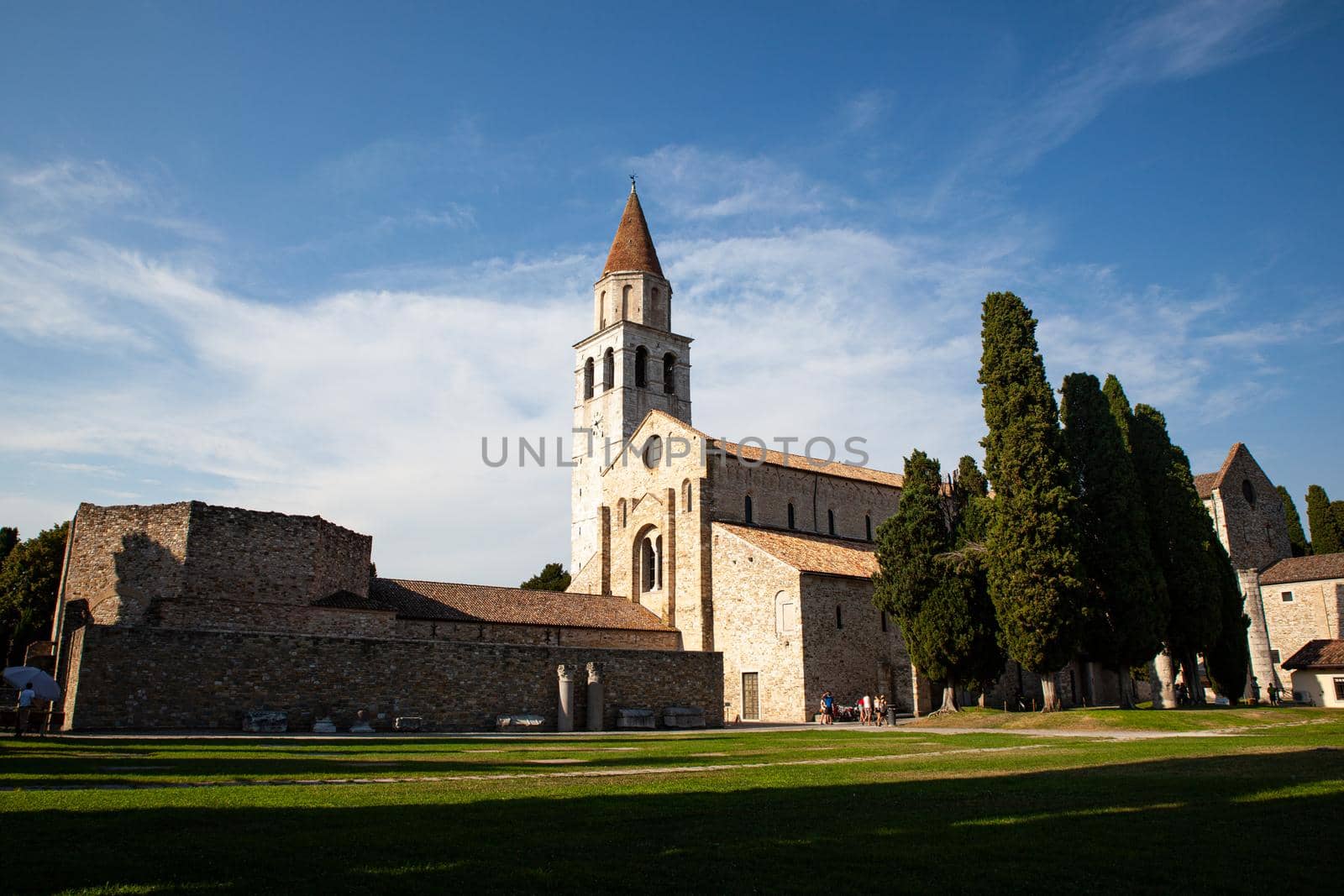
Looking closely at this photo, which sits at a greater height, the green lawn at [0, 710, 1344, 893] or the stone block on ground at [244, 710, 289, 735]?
the stone block on ground at [244, 710, 289, 735]

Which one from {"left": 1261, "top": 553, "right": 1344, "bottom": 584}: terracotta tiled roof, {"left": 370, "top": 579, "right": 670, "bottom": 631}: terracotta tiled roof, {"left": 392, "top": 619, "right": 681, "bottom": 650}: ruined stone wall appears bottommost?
Answer: {"left": 392, "top": 619, "right": 681, "bottom": 650}: ruined stone wall

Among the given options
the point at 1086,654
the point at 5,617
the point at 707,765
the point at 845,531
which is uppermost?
the point at 845,531

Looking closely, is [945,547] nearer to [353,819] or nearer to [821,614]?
[821,614]

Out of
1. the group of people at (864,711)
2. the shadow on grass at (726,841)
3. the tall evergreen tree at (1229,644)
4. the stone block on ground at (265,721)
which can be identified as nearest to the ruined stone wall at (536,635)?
the stone block on ground at (265,721)

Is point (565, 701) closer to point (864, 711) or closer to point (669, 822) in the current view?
point (864, 711)

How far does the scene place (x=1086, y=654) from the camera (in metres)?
28.9

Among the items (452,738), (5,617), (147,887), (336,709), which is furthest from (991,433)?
(5,617)

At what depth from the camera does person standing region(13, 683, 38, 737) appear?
18172 millimetres

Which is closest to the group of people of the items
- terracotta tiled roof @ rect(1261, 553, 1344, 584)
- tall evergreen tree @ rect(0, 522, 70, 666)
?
terracotta tiled roof @ rect(1261, 553, 1344, 584)

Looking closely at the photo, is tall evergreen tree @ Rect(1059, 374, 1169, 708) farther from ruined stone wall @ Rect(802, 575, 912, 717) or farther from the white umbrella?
the white umbrella

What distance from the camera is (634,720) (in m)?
28.4

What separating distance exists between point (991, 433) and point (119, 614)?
84.1 ft

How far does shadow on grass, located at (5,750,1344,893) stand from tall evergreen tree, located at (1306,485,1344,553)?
5371 centimetres

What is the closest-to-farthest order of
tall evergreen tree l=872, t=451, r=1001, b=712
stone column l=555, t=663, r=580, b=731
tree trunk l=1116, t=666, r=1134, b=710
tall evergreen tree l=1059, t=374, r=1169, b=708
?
stone column l=555, t=663, r=580, b=731, tall evergreen tree l=1059, t=374, r=1169, b=708, tree trunk l=1116, t=666, r=1134, b=710, tall evergreen tree l=872, t=451, r=1001, b=712
